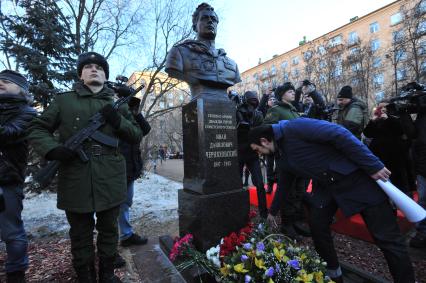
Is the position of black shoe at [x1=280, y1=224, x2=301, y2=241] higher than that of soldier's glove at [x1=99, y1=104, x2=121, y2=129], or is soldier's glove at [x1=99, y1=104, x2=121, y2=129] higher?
soldier's glove at [x1=99, y1=104, x2=121, y2=129]

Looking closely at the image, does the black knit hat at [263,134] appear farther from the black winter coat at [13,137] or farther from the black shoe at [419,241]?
the black shoe at [419,241]

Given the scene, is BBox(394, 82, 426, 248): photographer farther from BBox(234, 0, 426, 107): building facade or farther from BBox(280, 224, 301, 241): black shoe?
BBox(234, 0, 426, 107): building facade

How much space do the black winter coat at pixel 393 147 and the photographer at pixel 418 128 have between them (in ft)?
1.83

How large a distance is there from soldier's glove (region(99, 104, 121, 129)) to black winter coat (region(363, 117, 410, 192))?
12.9 feet

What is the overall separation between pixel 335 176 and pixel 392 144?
2516 mm

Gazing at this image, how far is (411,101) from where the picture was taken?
3.65 m

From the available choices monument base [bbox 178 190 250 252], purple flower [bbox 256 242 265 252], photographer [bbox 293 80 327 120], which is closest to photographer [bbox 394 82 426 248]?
photographer [bbox 293 80 327 120]

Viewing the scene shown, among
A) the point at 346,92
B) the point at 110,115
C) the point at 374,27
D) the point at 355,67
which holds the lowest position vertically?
the point at 110,115

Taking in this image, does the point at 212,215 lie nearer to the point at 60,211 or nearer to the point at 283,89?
the point at 283,89

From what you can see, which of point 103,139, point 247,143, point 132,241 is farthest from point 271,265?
point 247,143

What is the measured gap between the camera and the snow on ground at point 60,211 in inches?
207

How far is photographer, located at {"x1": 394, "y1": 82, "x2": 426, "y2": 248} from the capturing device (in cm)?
356

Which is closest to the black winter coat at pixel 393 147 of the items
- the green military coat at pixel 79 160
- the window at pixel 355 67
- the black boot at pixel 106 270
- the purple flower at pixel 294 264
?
the purple flower at pixel 294 264

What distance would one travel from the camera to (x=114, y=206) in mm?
2523
